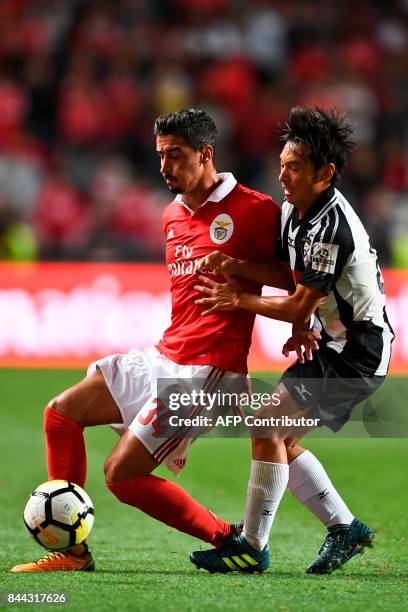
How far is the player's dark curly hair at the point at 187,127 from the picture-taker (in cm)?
474

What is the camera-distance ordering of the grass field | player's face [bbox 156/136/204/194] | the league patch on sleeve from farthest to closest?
player's face [bbox 156/136/204/194]
the league patch on sleeve
the grass field

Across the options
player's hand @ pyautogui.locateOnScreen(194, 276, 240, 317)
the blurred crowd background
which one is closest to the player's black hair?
player's hand @ pyautogui.locateOnScreen(194, 276, 240, 317)

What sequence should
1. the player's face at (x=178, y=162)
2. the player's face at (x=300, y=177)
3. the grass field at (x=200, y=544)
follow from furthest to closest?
the player's face at (x=178, y=162) < the player's face at (x=300, y=177) < the grass field at (x=200, y=544)

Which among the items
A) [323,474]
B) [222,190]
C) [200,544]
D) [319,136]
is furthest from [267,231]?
[200,544]

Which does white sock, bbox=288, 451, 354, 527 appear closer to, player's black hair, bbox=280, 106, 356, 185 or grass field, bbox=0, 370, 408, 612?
grass field, bbox=0, 370, 408, 612

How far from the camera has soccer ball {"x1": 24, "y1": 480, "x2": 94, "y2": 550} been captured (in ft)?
15.1

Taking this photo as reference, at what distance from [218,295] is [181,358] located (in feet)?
1.04

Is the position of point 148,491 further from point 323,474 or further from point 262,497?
point 323,474

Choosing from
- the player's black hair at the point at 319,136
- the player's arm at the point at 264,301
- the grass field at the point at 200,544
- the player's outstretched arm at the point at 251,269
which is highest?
the player's black hair at the point at 319,136

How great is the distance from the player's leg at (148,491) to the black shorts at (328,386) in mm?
627

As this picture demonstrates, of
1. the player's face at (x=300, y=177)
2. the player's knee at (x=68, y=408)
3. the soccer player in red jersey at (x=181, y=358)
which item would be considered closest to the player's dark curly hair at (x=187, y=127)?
the soccer player in red jersey at (x=181, y=358)

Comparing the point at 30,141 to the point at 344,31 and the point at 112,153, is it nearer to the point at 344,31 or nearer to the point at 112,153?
the point at 112,153

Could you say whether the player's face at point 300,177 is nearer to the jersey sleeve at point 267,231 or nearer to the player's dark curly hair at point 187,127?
the jersey sleeve at point 267,231

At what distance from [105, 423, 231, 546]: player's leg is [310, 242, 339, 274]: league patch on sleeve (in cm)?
94
